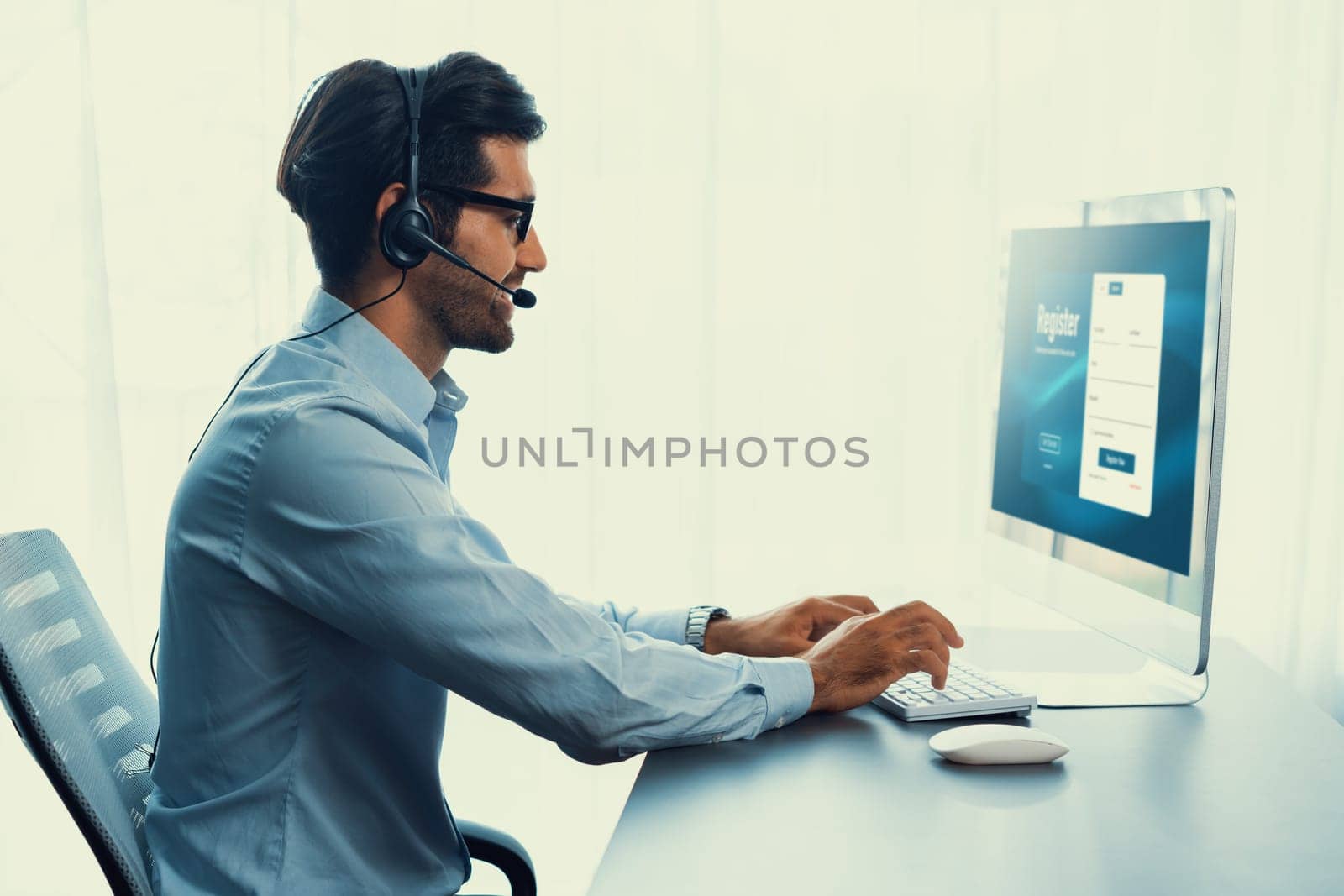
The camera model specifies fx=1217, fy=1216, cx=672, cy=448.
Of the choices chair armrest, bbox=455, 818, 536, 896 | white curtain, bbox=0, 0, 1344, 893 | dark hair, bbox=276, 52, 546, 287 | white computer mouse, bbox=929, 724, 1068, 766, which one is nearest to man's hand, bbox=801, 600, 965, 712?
white computer mouse, bbox=929, 724, 1068, 766

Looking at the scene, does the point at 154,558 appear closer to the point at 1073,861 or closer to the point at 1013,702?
the point at 1013,702

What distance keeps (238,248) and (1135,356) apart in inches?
78.6

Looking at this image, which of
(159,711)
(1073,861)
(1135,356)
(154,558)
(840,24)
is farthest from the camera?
(154,558)

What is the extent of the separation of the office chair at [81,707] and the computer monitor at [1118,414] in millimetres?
698

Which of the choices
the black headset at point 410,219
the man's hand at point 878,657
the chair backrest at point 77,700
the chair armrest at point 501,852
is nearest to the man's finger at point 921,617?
the man's hand at point 878,657

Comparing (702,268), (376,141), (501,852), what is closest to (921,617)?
(501,852)

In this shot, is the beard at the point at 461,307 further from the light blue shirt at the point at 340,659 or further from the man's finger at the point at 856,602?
the man's finger at the point at 856,602

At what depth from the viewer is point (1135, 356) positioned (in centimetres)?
126

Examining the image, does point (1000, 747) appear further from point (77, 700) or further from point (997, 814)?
point (77, 700)

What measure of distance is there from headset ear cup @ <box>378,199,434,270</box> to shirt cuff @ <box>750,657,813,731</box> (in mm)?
507

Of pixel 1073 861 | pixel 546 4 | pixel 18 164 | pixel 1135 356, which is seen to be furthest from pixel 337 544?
pixel 18 164

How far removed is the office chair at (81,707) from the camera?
918mm

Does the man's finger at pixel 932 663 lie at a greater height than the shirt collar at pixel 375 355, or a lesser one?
lesser

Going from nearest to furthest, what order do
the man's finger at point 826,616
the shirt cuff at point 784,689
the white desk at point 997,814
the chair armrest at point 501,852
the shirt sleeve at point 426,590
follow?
the white desk at point 997,814 → the shirt sleeve at point 426,590 → the shirt cuff at point 784,689 → the chair armrest at point 501,852 → the man's finger at point 826,616
